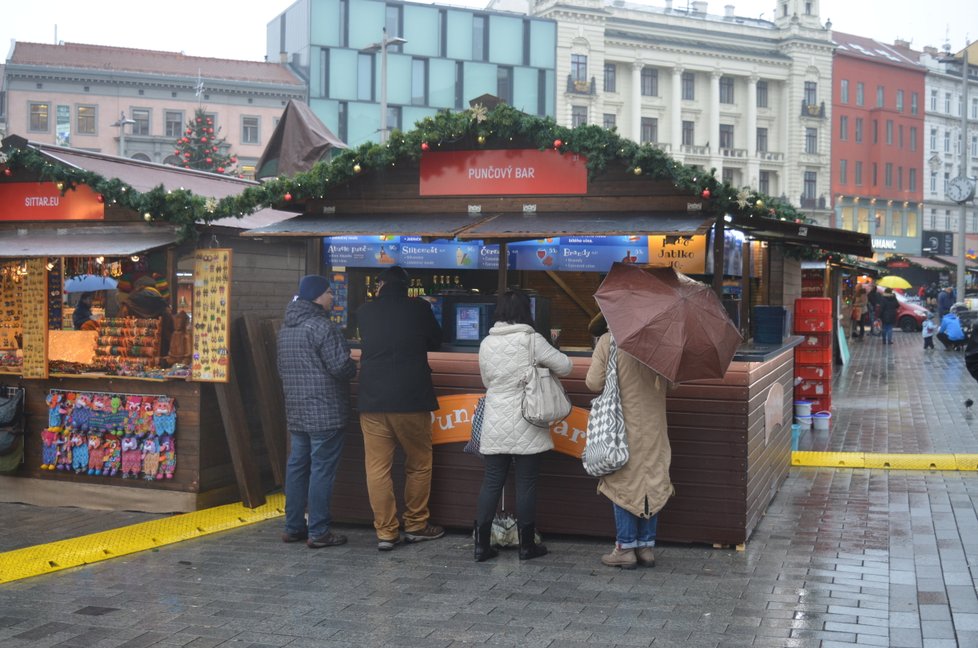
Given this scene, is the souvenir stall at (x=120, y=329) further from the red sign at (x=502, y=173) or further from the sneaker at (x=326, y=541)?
the red sign at (x=502, y=173)

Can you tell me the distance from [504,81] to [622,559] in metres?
56.2

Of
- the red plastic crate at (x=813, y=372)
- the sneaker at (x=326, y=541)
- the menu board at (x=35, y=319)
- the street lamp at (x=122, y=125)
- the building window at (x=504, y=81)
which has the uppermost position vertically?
the building window at (x=504, y=81)

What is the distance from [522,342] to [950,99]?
83.7 metres

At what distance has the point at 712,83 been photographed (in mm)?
70250

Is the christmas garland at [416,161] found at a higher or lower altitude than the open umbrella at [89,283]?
higher

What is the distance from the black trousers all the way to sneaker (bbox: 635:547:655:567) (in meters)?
0.69

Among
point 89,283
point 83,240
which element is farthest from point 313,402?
point 89,283

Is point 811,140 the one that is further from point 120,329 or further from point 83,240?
point 120,329

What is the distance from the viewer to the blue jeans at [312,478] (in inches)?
290

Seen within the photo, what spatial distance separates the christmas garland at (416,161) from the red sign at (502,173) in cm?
8

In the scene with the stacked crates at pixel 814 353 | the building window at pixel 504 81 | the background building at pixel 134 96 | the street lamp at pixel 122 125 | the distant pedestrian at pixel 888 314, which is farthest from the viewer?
the building window at pixel 504 81

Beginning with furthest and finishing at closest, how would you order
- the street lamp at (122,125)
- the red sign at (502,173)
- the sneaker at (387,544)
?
the street lamp at (122,125) < the red sign at (502,173) < the sneaker at (387,544)

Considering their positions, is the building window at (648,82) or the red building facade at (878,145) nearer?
the building window at (648,82)

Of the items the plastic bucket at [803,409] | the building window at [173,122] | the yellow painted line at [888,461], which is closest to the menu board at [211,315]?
the yellow painted line at [888,461]
